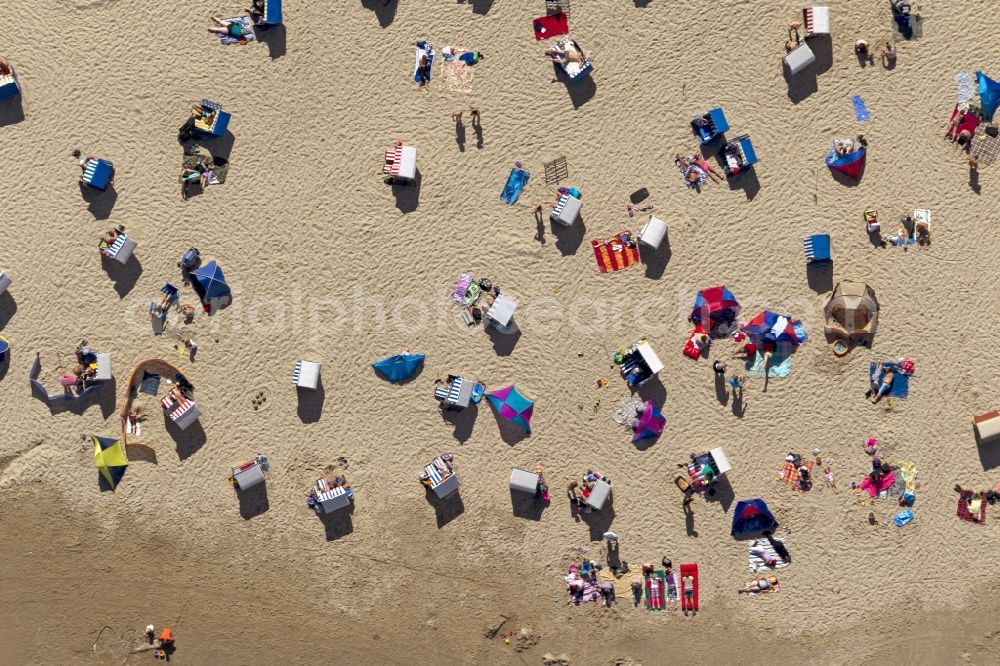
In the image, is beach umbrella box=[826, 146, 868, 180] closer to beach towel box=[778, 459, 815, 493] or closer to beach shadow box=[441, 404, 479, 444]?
beach towel box=[778, 459, 815, 493]

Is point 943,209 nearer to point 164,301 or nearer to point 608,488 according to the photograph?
point 608,488

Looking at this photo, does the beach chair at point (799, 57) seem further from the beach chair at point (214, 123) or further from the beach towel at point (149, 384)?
the beach towel at point (149, 384)

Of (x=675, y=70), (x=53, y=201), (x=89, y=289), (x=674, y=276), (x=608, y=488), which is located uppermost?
(x=675, y=70)

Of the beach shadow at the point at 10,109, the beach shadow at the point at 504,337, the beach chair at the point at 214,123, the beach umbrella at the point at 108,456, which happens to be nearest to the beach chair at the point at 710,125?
the beach shadow at the point at 504,337

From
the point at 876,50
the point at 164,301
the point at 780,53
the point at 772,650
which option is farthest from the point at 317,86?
the point at 772,650

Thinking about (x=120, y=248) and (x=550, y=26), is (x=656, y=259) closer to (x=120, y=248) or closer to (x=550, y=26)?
(x=550, y=26)

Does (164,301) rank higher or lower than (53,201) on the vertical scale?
lower
